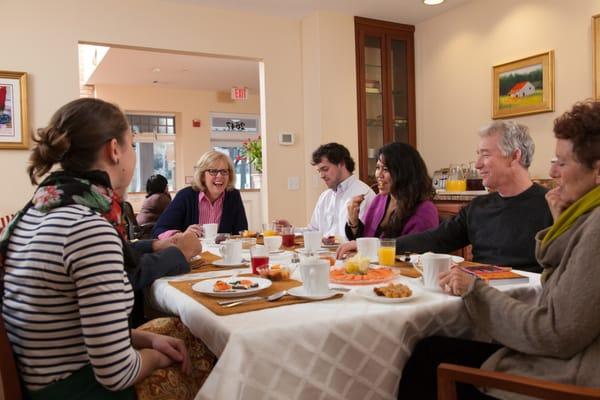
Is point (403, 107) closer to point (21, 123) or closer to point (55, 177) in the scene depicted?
point (21, 123)

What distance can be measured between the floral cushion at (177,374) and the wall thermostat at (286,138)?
10.7 feet

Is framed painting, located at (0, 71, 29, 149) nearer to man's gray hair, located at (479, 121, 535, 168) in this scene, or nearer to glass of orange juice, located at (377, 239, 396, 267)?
glass of orange juice, located at (377, 239, 396, 267)

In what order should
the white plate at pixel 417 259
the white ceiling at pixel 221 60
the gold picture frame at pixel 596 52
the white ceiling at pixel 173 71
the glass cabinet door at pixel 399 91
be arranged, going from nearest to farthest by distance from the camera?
the white plate at pixel 417 259 < the gold picture frame at pixel 596 52 < the white ceiling at pixel 221 60 < the glass cabinet door at pixel 399 91 < the white ceiling at pixel 173 71

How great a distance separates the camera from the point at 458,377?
1.04 m

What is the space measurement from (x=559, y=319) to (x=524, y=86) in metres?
3.35

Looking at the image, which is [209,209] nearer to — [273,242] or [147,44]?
[273,242]

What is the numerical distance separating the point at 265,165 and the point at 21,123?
1931 millimetres

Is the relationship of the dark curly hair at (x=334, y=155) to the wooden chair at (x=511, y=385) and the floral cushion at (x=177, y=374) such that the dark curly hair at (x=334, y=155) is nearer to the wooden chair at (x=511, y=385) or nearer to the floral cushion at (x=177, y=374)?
the floral cushion at (x=177, y=374)

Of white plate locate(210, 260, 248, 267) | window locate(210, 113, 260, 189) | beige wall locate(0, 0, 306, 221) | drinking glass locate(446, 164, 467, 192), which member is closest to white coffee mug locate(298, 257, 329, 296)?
white plate locate(210, 260, 248, 267)

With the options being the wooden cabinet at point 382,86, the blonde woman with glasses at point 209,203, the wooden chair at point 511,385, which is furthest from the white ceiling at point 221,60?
the wooden chair at point 511,385

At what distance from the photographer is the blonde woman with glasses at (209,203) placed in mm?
2977

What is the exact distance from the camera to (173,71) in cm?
659

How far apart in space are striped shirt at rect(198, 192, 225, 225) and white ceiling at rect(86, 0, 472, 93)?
1888mm

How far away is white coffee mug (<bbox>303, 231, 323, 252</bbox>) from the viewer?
200 centimetres
